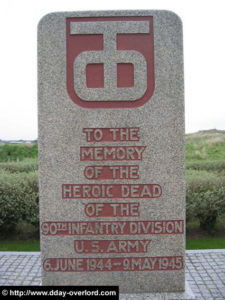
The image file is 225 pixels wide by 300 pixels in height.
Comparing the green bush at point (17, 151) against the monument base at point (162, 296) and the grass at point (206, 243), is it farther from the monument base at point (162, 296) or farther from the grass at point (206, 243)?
the monument base at point (162, 296)

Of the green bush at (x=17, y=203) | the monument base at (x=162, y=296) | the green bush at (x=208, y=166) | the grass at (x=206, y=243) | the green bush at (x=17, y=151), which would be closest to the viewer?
the monument base at (x=162, y=296)

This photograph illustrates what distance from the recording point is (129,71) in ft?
11.4

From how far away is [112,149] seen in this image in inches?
136

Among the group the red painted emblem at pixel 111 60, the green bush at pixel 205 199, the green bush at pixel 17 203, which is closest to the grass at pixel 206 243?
the green bush at pixel 205 199

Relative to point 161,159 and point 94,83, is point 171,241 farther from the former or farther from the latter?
point 94,83

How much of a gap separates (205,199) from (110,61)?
4055 millimetres

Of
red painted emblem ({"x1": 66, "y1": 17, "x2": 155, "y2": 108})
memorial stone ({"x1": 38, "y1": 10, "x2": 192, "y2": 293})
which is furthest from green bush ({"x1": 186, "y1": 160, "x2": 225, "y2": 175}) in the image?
red painted emblem ({"x1": 66, "y1": 17, "x2": 155, "y2": 108})

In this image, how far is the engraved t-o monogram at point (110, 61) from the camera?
3424mm

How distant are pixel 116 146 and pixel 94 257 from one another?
137cm

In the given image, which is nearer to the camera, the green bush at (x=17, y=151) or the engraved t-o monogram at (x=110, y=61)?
the engraved t-o monogram at (x=110, y=61)

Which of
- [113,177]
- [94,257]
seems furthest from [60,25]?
[94,257]

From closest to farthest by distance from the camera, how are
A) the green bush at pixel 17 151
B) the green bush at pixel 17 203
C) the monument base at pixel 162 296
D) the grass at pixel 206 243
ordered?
the monument base at pixel 162 296
the grass at pixel 206 243
the green bush at pixel 17 203
the green bush at pixel 17 151

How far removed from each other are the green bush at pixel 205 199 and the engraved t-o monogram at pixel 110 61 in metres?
3.66

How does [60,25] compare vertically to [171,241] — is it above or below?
above
